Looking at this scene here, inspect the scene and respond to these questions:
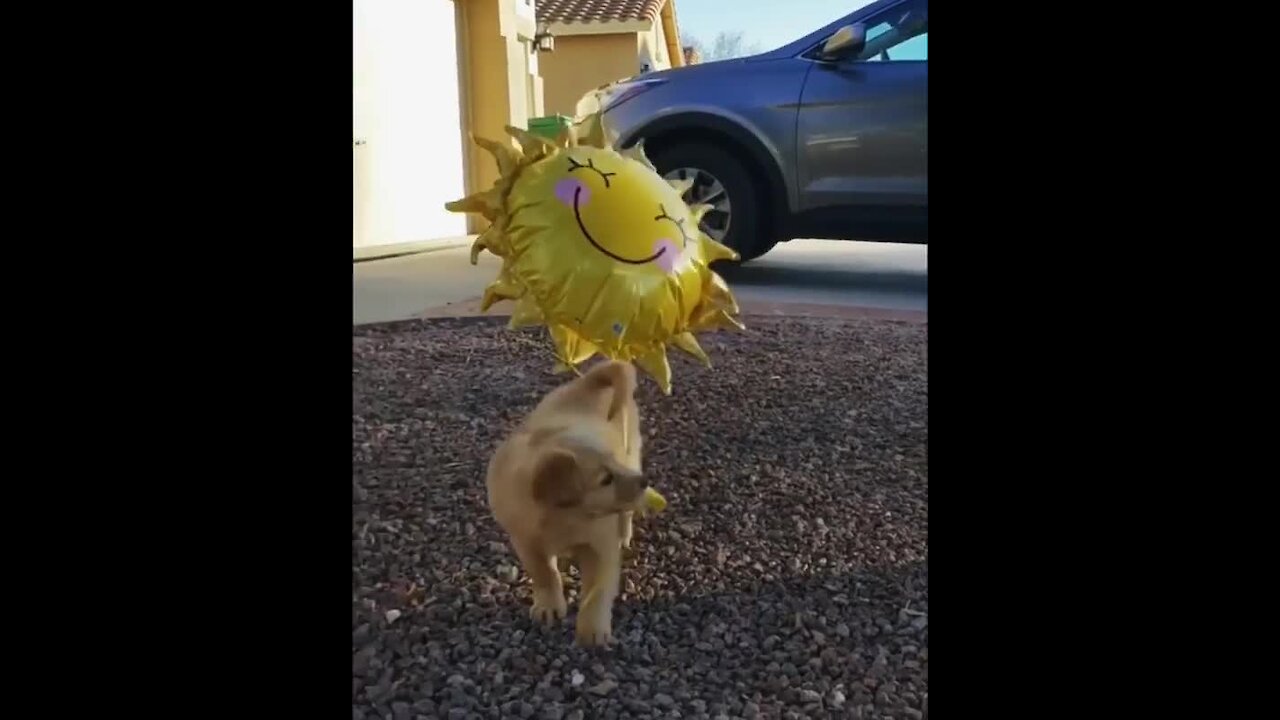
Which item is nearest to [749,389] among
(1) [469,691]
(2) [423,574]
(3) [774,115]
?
(3) [774,115]

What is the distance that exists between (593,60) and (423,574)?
2797 millimetres

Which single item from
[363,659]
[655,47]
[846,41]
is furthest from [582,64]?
[363,659]

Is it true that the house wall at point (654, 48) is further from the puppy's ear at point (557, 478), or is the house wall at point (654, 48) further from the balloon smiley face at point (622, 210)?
the puppy's ear at point (557, 478)

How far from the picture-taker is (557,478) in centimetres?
196

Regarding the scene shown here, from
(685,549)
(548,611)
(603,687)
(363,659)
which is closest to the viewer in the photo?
(603,687)

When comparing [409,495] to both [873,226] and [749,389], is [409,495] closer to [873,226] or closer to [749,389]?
[749,389]

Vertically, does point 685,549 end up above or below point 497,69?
below

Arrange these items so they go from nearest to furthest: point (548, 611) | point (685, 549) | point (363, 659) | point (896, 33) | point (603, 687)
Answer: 1. point (603, 687)
2. point (363, 659)
3. point (548, 611)
4. point (685, 549)
5. point (896, 33)

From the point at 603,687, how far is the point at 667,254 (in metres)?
0.92

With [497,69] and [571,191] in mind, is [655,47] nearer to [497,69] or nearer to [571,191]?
[497,69]

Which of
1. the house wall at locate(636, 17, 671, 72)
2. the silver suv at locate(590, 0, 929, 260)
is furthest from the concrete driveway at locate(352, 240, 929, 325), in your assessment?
the house wall at locate(636, 17, 671, 72)

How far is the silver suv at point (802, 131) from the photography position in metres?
4.10

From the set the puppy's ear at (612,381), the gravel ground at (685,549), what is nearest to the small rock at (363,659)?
the gravel ground at (685,549)

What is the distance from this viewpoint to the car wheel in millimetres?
4273
